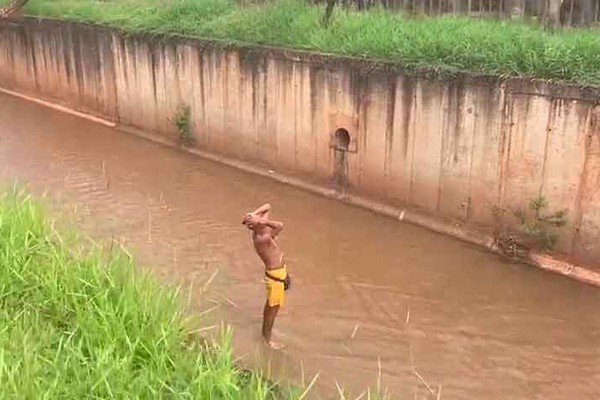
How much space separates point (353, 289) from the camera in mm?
7977

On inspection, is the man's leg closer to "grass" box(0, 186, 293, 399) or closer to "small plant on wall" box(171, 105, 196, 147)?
"grass" box(0, 186, 293, 399)

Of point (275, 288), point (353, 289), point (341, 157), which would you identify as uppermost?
point (341, 157)

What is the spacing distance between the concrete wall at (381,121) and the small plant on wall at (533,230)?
0.30 feet

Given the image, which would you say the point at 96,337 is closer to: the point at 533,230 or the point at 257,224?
the point at 257,224

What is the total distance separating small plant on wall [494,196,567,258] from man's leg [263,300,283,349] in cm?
343

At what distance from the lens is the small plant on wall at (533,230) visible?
27.5 ft

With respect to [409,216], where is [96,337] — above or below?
above

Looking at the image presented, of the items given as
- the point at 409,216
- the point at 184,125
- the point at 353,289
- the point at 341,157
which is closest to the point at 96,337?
the point at 353,289

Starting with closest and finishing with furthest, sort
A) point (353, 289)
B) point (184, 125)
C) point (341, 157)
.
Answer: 1. point (353, 289)
2. point (341, 157)
3. point (184, 125)

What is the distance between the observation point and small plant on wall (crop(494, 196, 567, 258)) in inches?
330

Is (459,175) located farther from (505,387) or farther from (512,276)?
(505,387)

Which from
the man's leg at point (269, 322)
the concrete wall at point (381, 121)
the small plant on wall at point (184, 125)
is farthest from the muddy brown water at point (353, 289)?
the small plant on wall at point (184, 125)

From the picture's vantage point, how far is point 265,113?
11.5m

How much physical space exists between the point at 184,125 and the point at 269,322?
701 centimetres
